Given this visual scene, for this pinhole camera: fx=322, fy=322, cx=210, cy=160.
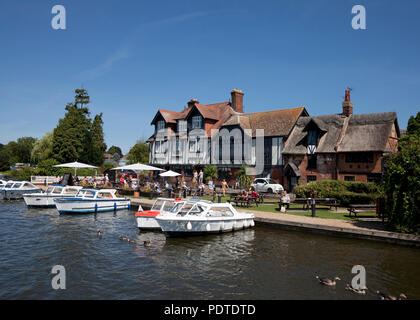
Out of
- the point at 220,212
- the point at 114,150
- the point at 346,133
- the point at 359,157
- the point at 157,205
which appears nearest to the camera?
the point at 220,212

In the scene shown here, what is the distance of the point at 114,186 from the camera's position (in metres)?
36.1

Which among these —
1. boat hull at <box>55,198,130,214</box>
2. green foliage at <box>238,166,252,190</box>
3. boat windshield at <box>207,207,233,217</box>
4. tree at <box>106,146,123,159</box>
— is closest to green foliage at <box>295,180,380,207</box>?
boat windshield at <box>207,207,233,217</box>

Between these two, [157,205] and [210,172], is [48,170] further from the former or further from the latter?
[157,205]

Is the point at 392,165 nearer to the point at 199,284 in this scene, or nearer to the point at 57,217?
the point at 199,284

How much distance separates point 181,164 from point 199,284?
36.7m

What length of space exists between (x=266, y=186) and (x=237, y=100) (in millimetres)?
18250

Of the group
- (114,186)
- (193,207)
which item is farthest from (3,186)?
(193,207)

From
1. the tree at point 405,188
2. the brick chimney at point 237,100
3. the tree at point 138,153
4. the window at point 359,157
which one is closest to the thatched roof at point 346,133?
the window at point 359,157

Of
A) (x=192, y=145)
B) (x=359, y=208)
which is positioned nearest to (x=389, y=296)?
(x=359, y=208)

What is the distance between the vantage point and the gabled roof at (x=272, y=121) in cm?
3869

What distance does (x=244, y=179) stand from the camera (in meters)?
37.6

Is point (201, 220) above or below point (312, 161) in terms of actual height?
below

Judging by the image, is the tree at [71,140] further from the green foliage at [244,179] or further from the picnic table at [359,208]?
the picnic table at [359,208]
